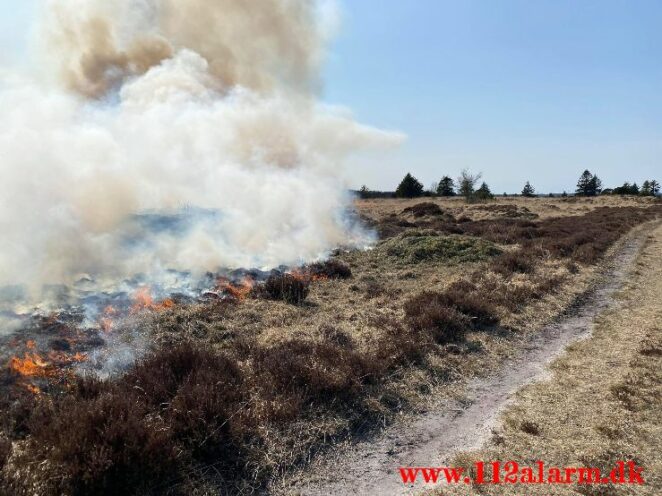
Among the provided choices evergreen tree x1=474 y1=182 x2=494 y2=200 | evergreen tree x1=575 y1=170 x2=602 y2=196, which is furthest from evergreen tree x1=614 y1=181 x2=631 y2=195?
evergreen tree x1=474 y1=182 x2=494 y2=200

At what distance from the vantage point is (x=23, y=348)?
26.5ft

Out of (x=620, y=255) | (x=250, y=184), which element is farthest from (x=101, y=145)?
(x=620, y=255)

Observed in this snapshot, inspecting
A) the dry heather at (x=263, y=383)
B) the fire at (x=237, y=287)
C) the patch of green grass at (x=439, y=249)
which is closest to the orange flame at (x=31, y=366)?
the dry heather at (x=263, y=383)

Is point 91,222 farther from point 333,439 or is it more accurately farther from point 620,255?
point 620,255

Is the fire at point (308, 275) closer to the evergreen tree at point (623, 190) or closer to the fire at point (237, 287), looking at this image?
the fire at point (237, 287)

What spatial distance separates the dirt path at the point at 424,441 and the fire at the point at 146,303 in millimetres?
7136

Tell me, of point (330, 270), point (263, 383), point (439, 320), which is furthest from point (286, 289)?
point (263, 383)

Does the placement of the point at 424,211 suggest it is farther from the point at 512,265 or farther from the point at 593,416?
the point at 593,416

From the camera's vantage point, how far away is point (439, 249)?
18.6 meters

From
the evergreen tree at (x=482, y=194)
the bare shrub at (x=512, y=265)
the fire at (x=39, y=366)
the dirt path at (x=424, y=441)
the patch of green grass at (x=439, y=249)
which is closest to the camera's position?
the dirt path at (x=424, y=441)

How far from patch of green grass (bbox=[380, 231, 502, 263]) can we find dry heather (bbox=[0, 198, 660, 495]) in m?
3.42

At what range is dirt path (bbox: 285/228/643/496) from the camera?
4852 millimetres

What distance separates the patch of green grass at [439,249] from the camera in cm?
1791

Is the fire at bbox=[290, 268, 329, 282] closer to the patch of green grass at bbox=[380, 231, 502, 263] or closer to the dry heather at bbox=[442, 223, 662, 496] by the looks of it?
the patch of green grass at bbox=[380, 231, 502, 263]
